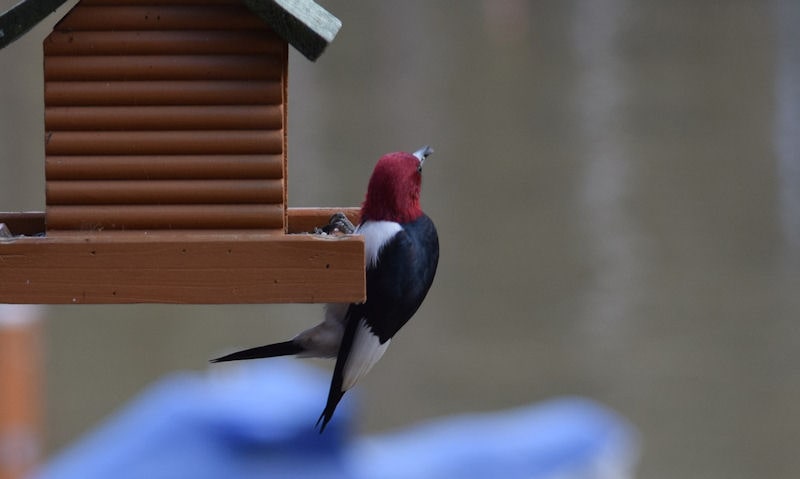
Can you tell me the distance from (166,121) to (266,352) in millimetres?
282

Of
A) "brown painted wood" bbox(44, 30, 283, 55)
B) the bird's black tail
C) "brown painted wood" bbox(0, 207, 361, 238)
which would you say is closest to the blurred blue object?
"brown painted wood" bbox(0, 207, 361, 238)

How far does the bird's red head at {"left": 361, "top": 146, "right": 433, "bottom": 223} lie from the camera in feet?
4.75

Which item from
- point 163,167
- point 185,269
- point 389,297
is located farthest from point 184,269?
point 389,297

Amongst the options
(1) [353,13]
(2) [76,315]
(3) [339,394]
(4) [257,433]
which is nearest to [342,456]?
(4) [257,433]

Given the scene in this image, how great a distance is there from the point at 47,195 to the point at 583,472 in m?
4.01

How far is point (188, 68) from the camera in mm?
1436

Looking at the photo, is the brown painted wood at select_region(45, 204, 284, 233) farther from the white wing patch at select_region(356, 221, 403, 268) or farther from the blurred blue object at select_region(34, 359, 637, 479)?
the blurred blue object at select_region(34, 359, 637, 479)

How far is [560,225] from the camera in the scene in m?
10.1

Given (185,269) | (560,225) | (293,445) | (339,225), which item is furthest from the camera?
(560,225)

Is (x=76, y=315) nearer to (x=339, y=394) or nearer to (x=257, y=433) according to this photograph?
(x=257, y=433)

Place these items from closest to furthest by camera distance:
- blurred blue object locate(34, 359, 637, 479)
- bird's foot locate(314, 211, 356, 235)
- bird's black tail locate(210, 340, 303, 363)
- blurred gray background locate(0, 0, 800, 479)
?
bird's black tail locate(210, 340, 303, 363)
bird's foot locate(314, 211, 356, 235)
blurred blue object locate(34, 359, 637, 479)
blurred gray background locate(0, 0, 800, 479)

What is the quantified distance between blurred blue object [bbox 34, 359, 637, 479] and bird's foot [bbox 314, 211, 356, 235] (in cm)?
273

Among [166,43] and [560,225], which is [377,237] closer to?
[166,43]

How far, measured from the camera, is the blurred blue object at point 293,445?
4516 millimetres
